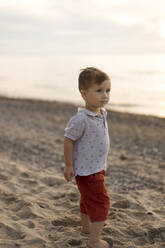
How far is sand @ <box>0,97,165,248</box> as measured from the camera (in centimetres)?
332

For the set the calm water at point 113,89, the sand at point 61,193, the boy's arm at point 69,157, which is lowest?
the calm water at point 113,89

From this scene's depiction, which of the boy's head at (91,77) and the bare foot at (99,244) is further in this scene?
the bare foot at (99,244)

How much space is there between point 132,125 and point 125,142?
3195 millimetres

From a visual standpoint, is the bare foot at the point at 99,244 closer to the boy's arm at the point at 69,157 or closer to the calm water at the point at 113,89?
the boy's arm at the point at 69,157

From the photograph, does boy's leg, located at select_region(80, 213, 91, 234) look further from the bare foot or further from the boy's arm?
the boy's arm

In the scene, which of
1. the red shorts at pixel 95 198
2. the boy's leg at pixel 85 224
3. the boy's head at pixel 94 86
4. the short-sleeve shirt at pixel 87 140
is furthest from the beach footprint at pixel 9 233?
the boy's head at pixel 94 86

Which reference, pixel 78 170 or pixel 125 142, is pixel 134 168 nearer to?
pixel 125 142

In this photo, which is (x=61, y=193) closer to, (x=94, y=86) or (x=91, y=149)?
(x=91, y=149)

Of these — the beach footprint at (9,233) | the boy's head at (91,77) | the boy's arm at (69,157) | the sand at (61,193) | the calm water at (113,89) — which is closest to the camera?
the boy's head at (91,77)

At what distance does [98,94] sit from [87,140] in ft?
1.43

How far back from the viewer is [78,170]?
3025mm

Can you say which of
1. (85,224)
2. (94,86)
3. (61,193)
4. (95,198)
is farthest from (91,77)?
(61,193)

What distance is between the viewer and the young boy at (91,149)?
294cm

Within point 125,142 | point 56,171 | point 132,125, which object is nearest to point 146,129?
point 132,125
